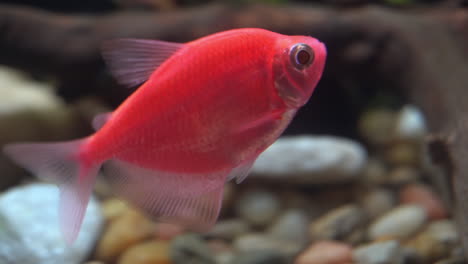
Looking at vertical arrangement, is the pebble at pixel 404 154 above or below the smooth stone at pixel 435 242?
above

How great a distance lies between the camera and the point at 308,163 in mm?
3619

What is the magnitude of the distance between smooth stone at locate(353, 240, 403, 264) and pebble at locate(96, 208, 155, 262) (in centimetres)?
136

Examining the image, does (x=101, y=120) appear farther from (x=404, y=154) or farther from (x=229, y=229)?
(x=404, y=154)

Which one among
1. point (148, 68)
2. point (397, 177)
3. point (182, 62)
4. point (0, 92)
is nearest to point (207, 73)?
point (182, 62)

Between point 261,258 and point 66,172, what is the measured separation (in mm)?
1465

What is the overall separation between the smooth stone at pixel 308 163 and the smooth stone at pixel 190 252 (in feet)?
3.58

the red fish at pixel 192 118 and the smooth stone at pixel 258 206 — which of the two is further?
the smooth stone at pixel 258 206

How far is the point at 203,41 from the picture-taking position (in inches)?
50.4

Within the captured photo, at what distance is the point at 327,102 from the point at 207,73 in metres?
3.34

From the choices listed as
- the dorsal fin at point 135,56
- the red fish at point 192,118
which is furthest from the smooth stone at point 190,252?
the dorsal fin at point 135,56

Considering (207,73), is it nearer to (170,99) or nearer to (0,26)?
(170,99)

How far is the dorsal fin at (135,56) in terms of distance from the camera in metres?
1.32

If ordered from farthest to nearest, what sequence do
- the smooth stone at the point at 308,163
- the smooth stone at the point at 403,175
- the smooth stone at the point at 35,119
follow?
the smooth stone at the point at 35,119, the smooth stone at the point at 403,175, the smooth stone at the point at 308,163

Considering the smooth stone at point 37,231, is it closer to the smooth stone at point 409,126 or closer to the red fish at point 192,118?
the red fish at point 192,118
